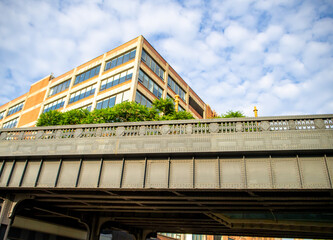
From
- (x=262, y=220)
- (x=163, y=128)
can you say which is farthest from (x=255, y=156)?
(x=262, y=220)

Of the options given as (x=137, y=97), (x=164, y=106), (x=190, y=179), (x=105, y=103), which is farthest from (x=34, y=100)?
(x=190, y=179)

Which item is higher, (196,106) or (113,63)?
(196,106)

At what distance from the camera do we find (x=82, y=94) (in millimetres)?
50062

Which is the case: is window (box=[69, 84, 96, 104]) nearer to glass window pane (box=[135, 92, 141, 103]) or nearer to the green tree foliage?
glass window pane (box=[135, 92, 141, 103])

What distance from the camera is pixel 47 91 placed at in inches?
2386

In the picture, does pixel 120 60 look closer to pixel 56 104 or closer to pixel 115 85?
pixel 115 85

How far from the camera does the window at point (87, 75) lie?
5006cm

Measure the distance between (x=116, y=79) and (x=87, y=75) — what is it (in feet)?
31.1

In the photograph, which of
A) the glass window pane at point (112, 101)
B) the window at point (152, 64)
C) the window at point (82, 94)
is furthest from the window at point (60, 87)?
the window at point (152, 64)

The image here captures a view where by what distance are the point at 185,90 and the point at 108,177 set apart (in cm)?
4340

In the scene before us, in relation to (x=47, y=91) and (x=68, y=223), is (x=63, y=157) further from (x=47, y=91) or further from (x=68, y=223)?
(x=47, y=91)

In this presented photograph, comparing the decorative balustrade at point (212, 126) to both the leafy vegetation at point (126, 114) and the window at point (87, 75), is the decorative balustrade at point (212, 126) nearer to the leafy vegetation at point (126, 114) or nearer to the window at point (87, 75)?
the leafy vegetation at point (126, 114)

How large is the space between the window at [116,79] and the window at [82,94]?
2679 millimetres

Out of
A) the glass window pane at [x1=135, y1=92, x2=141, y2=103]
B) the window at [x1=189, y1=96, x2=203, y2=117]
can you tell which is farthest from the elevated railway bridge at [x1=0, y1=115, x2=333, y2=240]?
the window at [x1=189, y1=96, x2=203, y2=117]
